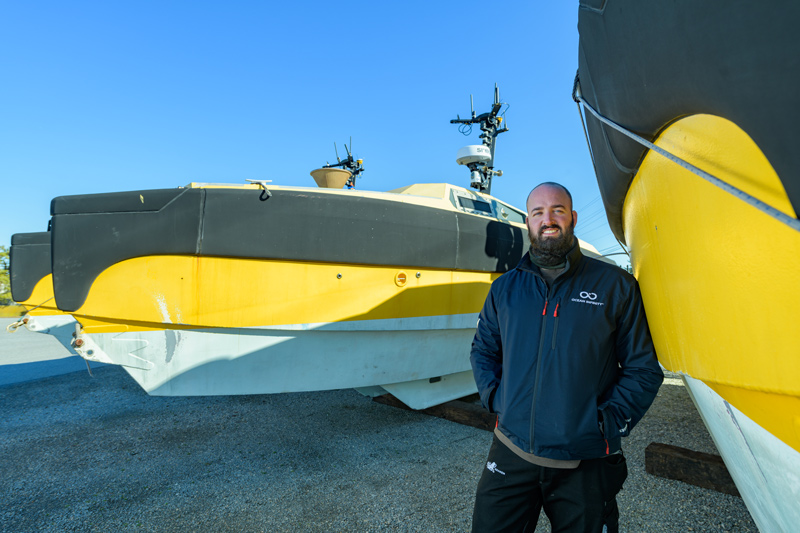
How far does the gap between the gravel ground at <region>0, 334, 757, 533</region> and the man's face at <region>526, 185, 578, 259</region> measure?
171cm

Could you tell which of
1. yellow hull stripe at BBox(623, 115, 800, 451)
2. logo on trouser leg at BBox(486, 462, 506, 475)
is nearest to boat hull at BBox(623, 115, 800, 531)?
yellow hull stripe at BBox(623, 115, 800, 451)

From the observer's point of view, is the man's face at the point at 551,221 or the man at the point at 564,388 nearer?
the man at the point at 564,388

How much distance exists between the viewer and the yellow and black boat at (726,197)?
0.65 meters

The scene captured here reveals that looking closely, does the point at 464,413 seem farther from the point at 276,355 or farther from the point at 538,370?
the point at 538,370

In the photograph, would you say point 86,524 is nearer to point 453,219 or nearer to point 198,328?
point 198,328

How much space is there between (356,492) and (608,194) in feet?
7.75

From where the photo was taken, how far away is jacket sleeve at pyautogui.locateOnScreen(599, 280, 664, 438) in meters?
1.30

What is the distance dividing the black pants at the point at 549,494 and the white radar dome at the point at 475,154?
5.02 metres

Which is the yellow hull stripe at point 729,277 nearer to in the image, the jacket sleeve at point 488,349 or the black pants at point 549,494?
the black pants at point 549,494

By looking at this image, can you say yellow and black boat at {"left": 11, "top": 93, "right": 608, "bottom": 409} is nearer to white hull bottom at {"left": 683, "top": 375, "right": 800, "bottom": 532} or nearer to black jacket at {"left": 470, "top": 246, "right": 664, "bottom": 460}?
black jacket at {"left": 470, "top": 246, "right": 664, "bottom": 460}

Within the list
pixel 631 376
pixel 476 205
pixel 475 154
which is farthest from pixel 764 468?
pixel 475 154

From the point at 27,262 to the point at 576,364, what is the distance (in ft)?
16.2

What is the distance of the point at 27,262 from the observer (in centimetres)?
398

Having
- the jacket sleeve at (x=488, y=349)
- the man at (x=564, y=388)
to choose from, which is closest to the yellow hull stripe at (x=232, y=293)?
the jacket sleeve at (x=488, y=349)
